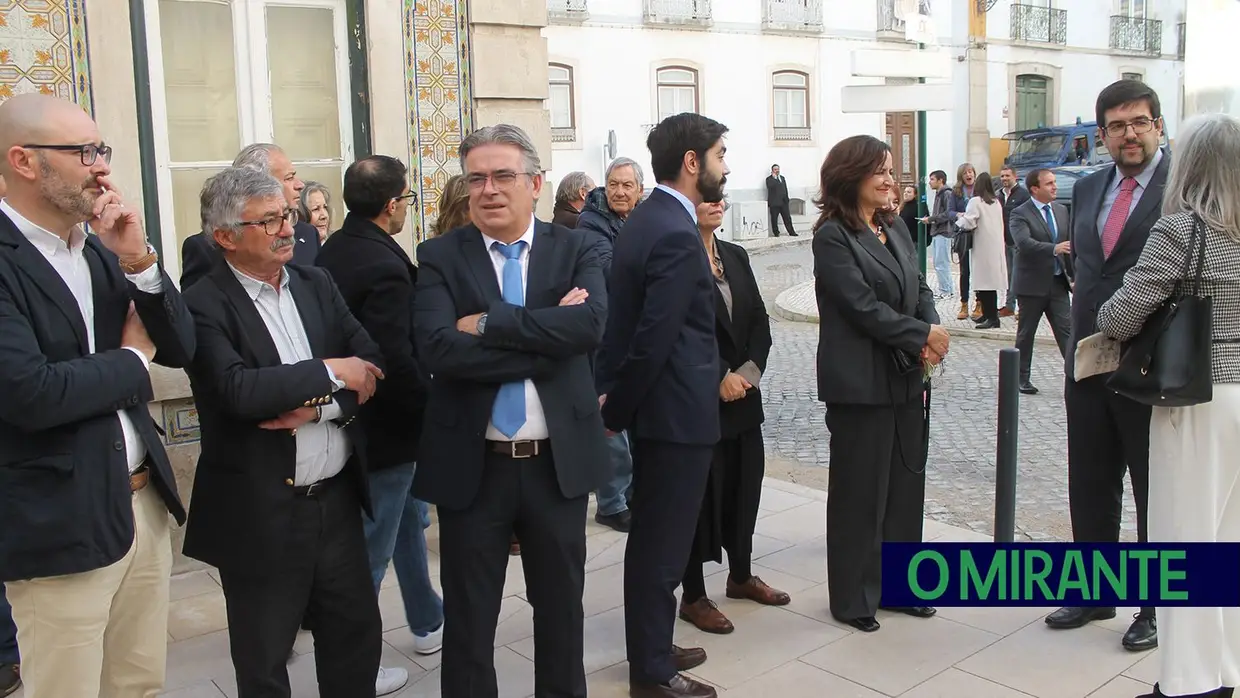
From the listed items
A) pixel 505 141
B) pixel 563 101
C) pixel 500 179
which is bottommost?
pixel 500 179

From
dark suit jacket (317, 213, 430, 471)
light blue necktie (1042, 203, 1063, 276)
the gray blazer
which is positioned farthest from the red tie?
light blue necktie (1042, 203, 1063, 276)

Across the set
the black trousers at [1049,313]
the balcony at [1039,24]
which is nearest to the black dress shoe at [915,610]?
the black trousers at [1049,313]

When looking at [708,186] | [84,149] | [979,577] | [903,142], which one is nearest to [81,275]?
[84,149]

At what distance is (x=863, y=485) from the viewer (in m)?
4.54

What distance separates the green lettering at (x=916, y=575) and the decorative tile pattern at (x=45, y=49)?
13.5 ft

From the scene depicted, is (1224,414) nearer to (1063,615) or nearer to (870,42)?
(1063,615)

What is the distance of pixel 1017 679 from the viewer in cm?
400

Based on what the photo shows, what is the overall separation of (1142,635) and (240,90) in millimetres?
4862

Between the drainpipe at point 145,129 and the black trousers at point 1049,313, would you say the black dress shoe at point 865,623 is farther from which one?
the black trousers at point 1049,313

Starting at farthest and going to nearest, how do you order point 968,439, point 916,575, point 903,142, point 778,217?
point 903,142
point 778,217
point 968,439
point 916,575

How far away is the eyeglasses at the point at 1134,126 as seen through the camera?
13.5ft

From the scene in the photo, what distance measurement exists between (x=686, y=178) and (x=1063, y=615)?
236 centimetres

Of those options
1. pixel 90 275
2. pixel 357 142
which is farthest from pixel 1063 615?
pixel 357 142

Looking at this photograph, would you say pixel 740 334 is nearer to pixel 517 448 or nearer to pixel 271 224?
pixel 517 448
